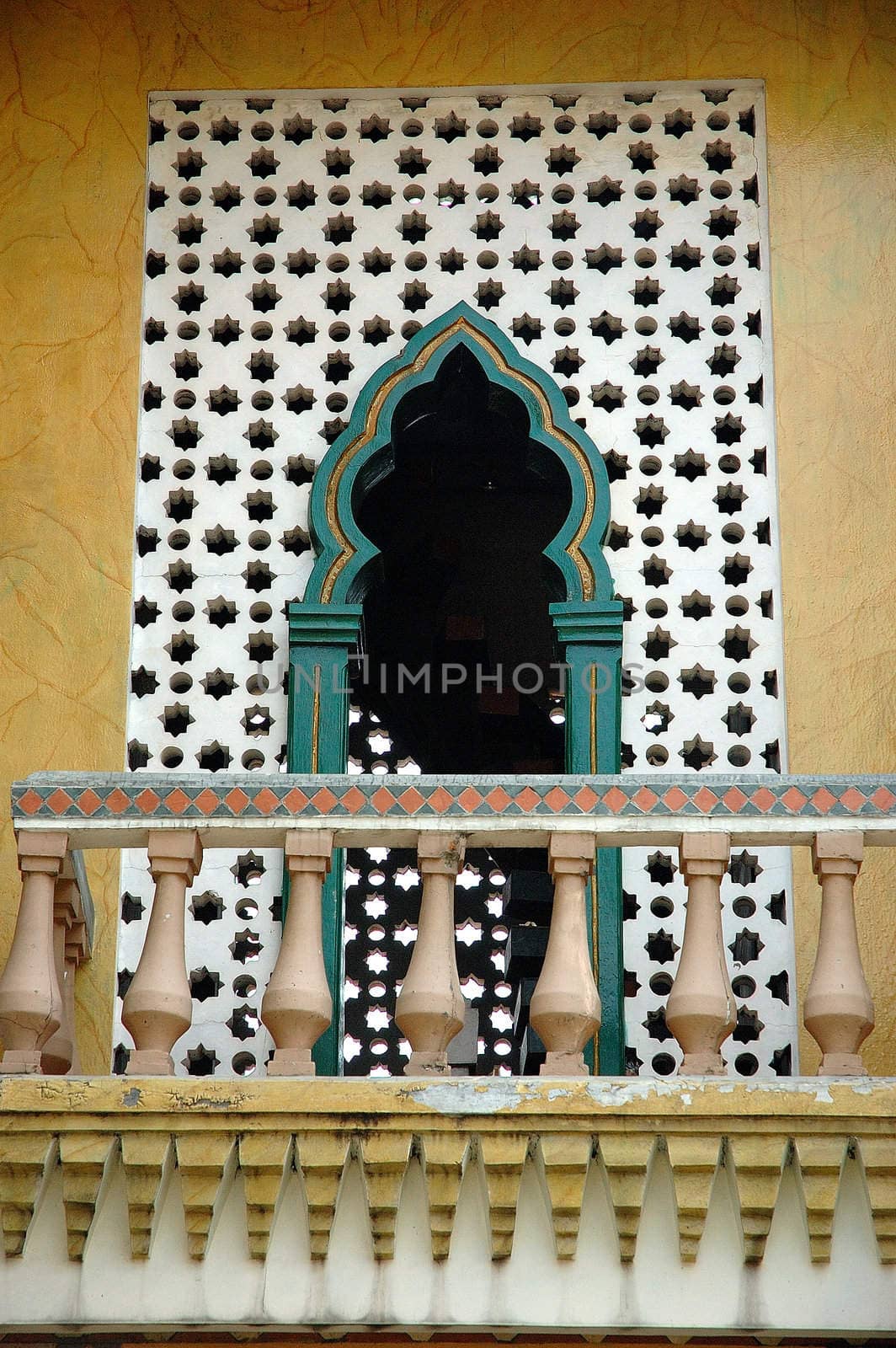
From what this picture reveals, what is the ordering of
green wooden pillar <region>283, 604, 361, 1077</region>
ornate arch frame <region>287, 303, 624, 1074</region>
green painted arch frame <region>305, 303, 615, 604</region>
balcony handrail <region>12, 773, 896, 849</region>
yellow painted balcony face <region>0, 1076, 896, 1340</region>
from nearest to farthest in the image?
yellow painted balcony face <region>0, 1076, 896, 1340</region>, balcony handrail <region>12, 773, 896, 849</region>, ornate arch frame <region>287, 303, 624, 1074</region>, green wooden pillar <region>283, 604, 361, 1077</region>, green painted arch frame <region>305, 303, 615, 604</region>

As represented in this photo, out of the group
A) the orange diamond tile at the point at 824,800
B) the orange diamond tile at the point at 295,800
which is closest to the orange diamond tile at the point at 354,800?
the orange diamond tile at the point at 295,800

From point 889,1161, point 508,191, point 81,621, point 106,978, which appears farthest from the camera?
point 508,191

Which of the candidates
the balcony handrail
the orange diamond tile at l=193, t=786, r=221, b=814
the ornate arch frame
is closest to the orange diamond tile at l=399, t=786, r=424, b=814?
the balcony handrail

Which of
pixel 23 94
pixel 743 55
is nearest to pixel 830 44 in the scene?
pixel 743 55

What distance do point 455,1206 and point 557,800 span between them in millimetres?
1087

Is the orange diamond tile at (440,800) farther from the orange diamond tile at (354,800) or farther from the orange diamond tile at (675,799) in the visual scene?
the orange diamond tile at (675,799)

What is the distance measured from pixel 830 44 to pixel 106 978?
4.33m

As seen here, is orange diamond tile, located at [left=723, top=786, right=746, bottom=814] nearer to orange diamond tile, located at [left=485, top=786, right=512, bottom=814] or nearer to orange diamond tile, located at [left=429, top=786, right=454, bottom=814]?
orange diamond tile, located at [left=485, top=786, right=512, bottom=814]

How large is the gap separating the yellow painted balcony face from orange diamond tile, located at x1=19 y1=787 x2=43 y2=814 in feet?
2.58

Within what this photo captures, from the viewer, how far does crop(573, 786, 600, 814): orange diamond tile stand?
584 centimetres

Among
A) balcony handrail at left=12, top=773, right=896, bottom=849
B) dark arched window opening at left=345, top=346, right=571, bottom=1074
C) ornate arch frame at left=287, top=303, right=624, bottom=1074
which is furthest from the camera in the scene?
dark arched window opening at left=345, top=346, right=571, bottom=1074

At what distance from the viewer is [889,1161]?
17.6 ft

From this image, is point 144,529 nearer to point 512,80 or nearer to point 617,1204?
point 512,80

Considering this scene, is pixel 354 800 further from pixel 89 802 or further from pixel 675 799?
pixel 675 799
